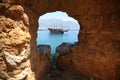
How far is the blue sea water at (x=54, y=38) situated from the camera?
7848mm

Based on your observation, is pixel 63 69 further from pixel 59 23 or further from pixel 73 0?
pixel 59 23

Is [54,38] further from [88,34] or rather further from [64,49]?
[88,34]

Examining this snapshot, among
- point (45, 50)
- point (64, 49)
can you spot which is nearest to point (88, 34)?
point (64, 49)

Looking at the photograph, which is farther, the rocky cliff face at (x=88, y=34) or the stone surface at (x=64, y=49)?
the stone surface at (x=64, y=49)

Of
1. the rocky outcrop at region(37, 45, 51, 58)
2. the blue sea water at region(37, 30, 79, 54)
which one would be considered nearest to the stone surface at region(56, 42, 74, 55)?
the rocky outcrop at region(37, 45, 51, 58)

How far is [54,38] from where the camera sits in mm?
8391

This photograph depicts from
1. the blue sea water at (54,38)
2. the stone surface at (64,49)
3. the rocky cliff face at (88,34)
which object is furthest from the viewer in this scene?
the blue sea water at (54,38)

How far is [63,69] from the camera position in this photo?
632 cm

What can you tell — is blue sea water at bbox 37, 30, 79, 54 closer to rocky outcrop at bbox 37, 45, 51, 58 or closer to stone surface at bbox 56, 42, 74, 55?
stone surface at bbox 56, 42, 74, 55

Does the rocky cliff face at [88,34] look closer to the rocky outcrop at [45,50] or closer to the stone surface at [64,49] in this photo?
the stone surface at [64,49]

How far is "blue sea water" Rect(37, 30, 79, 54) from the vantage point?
25.7 ft

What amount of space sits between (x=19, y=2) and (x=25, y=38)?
649mm

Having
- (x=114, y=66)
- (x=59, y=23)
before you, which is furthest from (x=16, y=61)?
(x=59, y=23)

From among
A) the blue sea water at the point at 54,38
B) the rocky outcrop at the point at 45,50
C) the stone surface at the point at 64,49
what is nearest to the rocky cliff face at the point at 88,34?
the stone surface at the point at 64,49
